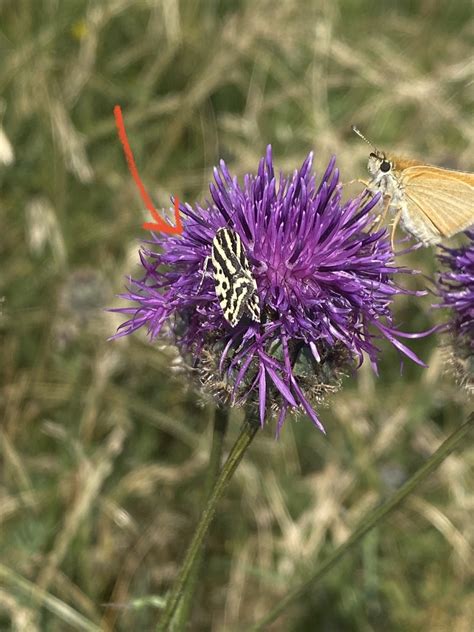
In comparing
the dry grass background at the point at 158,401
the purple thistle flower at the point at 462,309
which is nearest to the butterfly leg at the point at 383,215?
the purple thistle flower at the point at 462,309

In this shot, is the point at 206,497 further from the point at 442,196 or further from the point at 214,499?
the point at 442,196

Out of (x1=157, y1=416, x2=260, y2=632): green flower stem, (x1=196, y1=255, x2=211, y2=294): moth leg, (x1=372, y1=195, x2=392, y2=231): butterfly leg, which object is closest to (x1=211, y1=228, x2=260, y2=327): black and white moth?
(x1=196, y1=255, x2=211, y2=294): moth leg

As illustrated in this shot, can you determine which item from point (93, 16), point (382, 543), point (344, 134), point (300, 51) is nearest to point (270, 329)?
point (382, 543)

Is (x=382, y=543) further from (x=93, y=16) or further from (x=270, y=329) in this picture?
(x=93, y=16)

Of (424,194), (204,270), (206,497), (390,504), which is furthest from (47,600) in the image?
(424,194)

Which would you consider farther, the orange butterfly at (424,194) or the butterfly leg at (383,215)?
the orange butterfly at (424,194)

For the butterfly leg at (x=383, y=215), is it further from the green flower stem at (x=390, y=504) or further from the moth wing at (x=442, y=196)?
the green flower stem at (x=390, y=504)
